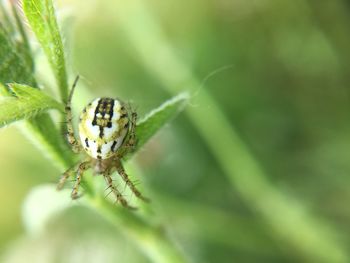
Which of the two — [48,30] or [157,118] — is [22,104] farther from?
[157,118]

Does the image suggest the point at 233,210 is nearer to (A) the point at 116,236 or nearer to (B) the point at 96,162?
(A) the point at 116,236

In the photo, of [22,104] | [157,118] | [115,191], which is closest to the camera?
[22,104]

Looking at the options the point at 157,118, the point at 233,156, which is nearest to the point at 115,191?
the point at 157,118

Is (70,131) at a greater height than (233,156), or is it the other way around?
(233,156)

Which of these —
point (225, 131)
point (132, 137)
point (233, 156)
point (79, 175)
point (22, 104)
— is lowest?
point (22, 104)

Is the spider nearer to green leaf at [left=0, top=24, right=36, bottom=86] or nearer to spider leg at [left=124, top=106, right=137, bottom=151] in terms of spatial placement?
spider leg at [left=124, top=106, right=137, bottom=151]

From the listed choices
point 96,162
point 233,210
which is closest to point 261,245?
point 233,210
